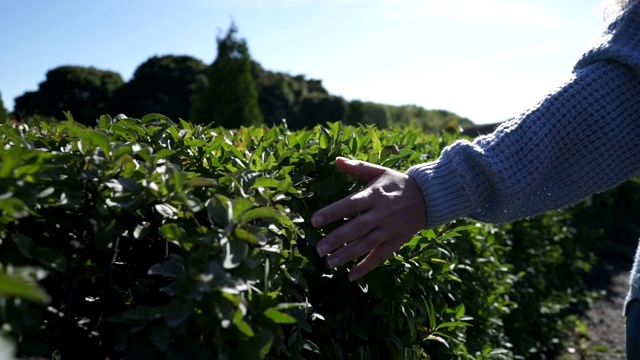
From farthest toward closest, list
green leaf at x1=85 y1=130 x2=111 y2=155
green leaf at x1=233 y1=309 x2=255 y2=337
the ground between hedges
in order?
the ground between hedges
green leaf at x1=85 y1=130 x2=111 y2=155
green leaf at x1=233 y1=309 x2=255 y2=337

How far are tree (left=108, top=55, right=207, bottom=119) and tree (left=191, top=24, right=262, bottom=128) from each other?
16337 mm

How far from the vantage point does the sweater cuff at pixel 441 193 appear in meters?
1.67

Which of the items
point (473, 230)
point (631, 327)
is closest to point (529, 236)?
point (473, 230)

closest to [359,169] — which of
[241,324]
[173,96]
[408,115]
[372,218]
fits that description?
[372,218]

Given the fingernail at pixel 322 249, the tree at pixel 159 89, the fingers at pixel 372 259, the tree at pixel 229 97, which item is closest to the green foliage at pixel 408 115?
the tree at pixel 159 89

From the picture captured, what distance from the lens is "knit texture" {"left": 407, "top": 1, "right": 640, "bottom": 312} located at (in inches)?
67.5

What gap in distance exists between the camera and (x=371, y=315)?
1.81m

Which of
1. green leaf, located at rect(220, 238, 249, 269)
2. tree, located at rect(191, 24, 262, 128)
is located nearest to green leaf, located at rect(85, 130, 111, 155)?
green leaf, located at rect(220, 238, 249, 269)

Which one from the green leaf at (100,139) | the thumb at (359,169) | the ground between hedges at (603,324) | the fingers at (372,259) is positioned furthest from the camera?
the ground between hedges at (603,324)

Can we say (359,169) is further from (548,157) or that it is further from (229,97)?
(229,97)

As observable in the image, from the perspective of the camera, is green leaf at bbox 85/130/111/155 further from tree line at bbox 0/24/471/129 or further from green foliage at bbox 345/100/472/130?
green foliage at bbox 345/100/472/130

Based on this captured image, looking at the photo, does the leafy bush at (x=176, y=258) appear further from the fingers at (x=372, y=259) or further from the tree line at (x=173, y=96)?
the tree line at (x=173, y=96)

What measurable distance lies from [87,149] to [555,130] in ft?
4.15

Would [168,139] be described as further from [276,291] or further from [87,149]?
[276,291]
